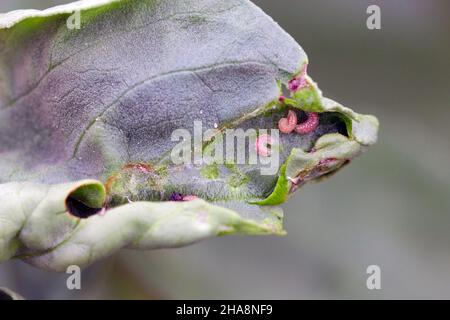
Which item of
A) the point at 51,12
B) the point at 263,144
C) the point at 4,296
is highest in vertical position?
the point at 51,12

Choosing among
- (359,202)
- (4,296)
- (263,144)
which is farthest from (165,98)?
(359,202)

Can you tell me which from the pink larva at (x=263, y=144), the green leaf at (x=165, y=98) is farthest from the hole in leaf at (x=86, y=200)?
the pink larva at (x=263, y=144)

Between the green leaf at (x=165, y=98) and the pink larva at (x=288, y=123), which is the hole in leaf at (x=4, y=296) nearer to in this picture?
the green leaf at (x=165, y=98)

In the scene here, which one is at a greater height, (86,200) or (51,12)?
(51,12)

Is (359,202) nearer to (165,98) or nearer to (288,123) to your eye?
(288,123)

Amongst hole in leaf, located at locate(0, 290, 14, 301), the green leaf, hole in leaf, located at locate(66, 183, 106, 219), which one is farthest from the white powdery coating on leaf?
hole in leaf, located at locate(0, 290, 14, 301)

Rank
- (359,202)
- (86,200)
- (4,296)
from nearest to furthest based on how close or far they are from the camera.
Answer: (86,200) → (4,296) → (359,202)

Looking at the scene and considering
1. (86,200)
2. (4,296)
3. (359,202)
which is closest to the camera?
(86,200)

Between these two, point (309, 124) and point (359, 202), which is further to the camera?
point (359, 202)
